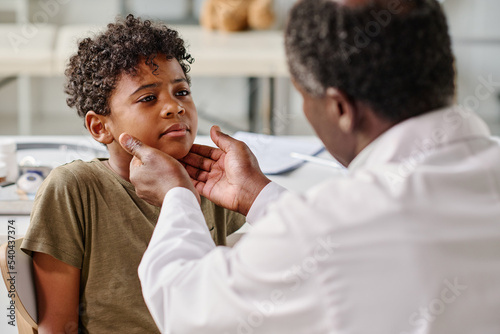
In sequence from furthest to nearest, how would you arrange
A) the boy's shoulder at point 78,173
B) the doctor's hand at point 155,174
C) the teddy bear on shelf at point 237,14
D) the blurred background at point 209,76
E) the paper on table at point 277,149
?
the teddy bear on shelf at point 237,14
the blurred background at point 209,76
the paper on table at point 277,149
the boy's shoulder at point 78,173
the doctor's hand at point 155,174

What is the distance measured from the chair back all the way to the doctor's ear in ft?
1.99

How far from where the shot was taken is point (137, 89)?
1.18 metres

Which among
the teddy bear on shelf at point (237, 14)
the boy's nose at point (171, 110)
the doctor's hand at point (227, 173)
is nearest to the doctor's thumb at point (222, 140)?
the doctor's hand at point (227, 173)

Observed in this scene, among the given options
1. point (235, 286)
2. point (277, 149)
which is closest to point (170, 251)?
point (235, 286)

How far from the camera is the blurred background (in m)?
3.67

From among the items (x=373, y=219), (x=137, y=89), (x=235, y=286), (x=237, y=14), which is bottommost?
(x=235, y=286)

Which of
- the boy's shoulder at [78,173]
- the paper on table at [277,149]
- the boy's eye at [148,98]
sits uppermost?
the boy's eye at [148,98]

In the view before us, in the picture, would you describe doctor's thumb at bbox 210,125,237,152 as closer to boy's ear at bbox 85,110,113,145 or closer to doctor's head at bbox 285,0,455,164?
boy's ear at bbox 85,110,113,145

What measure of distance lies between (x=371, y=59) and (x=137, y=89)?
1.85 ft

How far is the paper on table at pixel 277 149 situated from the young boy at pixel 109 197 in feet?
1.88

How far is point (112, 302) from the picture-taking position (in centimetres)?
115

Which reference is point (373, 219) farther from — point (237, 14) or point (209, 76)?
point (209, 76)

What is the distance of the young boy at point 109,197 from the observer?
1099 mm

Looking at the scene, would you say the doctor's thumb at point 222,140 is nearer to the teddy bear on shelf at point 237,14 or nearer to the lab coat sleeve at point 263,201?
the lab coat sleeve at point 263,201
